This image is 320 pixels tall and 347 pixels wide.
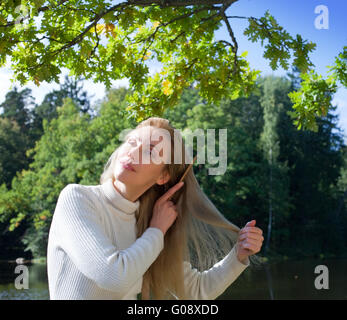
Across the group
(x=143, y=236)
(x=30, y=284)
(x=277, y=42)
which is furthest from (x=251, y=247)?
(x=30, y=284)

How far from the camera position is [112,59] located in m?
5.01

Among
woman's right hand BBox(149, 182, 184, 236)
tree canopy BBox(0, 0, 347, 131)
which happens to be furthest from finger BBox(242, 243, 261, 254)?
tree canopy BBox(0, 0, 347, 131)

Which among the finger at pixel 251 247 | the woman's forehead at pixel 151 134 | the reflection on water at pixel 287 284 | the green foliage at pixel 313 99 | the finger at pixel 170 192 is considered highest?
the green foliage at pixel 313 99

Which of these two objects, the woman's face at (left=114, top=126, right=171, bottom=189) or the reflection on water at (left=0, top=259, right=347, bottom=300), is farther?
the reflection on water at (left=0, top=259, right=347, bottom=300)

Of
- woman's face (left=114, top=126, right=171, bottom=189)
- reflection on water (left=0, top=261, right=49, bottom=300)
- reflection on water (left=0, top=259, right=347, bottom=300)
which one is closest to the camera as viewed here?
woman's face (left=114, top=126, right=171, bottom=189)

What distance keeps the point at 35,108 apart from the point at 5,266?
57.5ft

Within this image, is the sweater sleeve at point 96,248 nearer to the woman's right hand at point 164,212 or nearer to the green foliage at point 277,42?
the woman's right hand at point 164,212

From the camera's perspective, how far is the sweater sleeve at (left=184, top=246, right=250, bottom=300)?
2195 mm

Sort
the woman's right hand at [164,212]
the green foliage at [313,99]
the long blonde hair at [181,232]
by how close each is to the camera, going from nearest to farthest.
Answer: the woman's right hand at [164,212], the long blonde hair at [181,232], the green foliage at [313,99]

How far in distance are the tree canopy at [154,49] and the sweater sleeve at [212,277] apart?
2.24 meters

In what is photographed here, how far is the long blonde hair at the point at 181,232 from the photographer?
214cm

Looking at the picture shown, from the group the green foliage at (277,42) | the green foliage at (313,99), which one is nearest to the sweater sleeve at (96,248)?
the green foliage at (277,42)

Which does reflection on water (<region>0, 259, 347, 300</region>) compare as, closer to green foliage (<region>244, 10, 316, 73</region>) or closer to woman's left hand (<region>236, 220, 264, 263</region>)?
green foliage (<region>244, 10, 316, 73</region>)

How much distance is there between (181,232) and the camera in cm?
214
